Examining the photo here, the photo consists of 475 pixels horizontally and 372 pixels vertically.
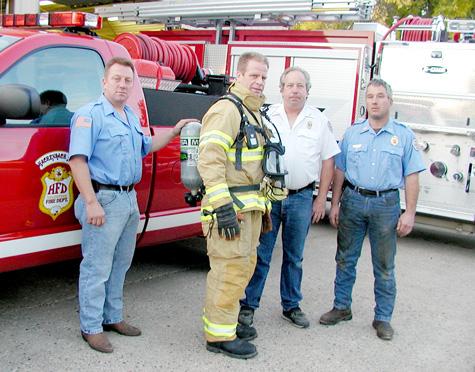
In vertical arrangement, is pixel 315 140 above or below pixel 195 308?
above

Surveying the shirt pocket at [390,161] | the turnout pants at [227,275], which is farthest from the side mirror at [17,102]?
the shirt pocket at [390,161]

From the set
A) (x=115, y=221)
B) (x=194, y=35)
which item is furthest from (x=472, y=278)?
(x=194, y=35)

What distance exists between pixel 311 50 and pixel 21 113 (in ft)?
17.3

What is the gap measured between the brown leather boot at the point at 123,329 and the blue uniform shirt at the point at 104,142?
96 centimetres

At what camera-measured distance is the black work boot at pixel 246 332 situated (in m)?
3.89

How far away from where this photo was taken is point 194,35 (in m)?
9.05

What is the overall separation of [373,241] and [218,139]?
153 cm

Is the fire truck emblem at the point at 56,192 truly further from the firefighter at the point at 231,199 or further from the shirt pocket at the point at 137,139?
the firefighter at the point at 231,199

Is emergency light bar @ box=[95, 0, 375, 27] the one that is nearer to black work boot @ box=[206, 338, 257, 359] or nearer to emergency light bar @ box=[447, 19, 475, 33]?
emergency light bar @ box=[447, 19, 475, 33]

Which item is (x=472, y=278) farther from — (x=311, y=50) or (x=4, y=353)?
(x=4, y=353)

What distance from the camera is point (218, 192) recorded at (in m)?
3.26

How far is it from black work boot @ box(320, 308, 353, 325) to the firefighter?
840mm

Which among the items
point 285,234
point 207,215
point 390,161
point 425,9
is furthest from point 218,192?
point 425,9

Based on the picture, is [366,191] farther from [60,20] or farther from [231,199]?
[60,20]
